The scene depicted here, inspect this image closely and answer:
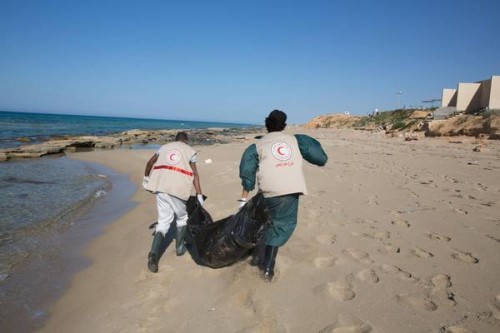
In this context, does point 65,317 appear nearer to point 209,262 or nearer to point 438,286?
point 209,262

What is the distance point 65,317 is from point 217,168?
736 centimetres

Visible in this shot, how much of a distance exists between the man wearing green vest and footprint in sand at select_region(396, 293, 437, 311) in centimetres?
110

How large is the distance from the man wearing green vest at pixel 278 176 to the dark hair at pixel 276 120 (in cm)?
8

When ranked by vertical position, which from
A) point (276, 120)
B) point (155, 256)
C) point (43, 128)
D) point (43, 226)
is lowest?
point (43, 226)

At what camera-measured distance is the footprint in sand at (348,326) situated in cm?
243

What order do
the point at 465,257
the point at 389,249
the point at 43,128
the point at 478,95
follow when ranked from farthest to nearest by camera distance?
the point at 43,128 → the point at 478,95 → the point at 389,249 → the point at 465,257

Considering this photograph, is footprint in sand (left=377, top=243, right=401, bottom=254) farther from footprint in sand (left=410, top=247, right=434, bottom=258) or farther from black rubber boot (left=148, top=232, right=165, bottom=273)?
black rubber boot (left=148, top=232, right=165, bottom=273)

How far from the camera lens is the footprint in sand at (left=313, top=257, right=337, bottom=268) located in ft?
11.3

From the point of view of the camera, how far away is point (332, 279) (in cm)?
317

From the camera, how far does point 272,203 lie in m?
3.22

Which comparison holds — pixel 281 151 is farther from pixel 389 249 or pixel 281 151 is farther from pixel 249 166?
pixel 389 249

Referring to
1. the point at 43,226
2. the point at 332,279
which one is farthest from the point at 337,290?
the point at 43,226

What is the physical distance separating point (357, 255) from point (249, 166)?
1.55m

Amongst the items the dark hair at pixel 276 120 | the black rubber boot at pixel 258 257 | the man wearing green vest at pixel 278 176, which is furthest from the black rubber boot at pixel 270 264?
the dark hair at pixel 276 120
